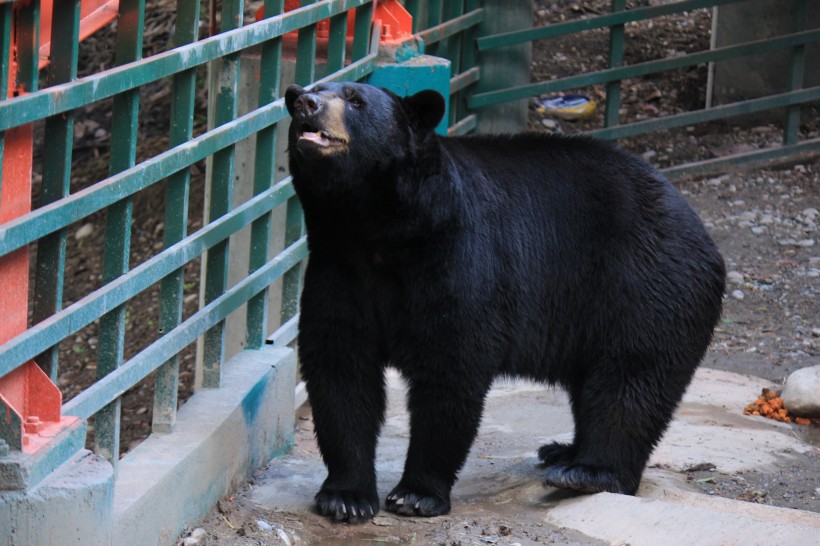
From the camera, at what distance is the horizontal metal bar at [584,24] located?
8.95 meters

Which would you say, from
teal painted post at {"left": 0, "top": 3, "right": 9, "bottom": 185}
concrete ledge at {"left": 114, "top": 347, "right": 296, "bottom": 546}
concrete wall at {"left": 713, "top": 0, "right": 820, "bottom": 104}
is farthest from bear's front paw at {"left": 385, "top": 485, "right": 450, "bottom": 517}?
concrete wall at {"left": 713, "top": 0, "right": 820, "bottom": 104}

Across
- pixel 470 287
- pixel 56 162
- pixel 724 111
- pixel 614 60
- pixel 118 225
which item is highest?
pixel 56 162

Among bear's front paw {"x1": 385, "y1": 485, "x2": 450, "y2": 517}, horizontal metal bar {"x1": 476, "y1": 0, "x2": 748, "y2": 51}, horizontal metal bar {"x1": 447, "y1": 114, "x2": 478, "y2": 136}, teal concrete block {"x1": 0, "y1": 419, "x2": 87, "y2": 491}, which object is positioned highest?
horizontal metal bar {"x1": 476, "y1": 0, "x2": 748, "y2": 51}

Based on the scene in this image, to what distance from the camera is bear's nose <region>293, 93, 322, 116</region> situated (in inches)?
151

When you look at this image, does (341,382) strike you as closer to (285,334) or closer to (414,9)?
(285,334)

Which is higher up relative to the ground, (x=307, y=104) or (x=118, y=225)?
(x=307, y=104)

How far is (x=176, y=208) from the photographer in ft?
12.3

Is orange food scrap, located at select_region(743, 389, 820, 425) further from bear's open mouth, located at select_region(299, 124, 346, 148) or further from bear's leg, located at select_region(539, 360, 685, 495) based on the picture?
bear's open mouth, located at select_region(299, 124, 346, 148)

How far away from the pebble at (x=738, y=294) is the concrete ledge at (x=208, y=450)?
12.5ft

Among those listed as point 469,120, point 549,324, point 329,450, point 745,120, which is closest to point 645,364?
point 549,324

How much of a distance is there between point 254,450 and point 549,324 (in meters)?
1.17

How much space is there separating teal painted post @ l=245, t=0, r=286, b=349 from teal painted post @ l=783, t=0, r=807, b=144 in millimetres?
6211

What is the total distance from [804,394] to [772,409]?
0.19 m

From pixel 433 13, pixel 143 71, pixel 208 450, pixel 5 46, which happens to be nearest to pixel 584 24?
pixel 433 13
